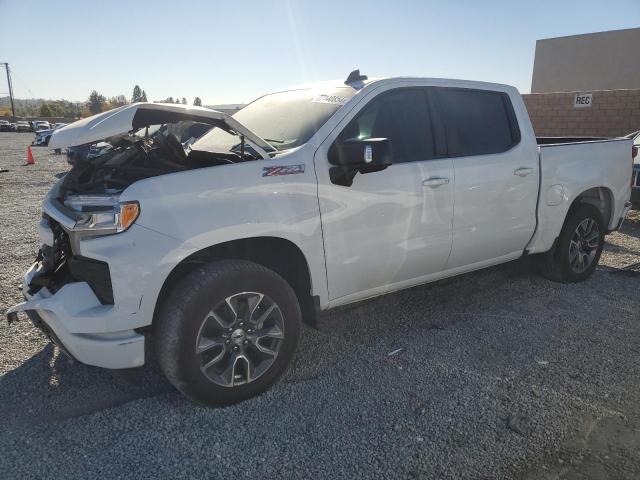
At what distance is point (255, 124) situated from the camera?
3.98m

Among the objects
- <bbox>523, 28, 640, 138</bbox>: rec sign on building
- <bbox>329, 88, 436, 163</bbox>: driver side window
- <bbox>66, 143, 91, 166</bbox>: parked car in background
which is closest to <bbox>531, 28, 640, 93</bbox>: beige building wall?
<bbox>523, 28, 640, 138</bbox>: rec sign on building

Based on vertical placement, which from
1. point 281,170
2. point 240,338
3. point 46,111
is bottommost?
point 240,338

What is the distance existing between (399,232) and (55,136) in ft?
7.35

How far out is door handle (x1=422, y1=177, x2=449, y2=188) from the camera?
369 centimetres

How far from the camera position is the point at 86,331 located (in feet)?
8.83

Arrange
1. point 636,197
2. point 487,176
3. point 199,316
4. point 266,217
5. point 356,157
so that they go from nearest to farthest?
point 199,316 → point 266,217 → point 356,157 → point 487,176 → point 636,197

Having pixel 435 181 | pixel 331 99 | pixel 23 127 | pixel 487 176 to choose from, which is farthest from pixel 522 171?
pixel 23 127

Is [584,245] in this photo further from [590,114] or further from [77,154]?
[590,114]

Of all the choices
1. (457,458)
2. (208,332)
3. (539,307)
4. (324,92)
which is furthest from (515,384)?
(324,92)

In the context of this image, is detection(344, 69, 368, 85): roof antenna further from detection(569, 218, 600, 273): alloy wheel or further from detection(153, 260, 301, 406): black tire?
detection(569, 218, 600, 273): alloy wheel

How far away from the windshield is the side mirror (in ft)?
0.94

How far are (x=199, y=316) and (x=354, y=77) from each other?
7.12 feet

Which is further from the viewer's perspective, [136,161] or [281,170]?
[136,161]

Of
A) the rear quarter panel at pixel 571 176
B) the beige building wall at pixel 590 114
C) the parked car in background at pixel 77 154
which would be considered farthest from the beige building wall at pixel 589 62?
the parked car in background at pixel 77 154
